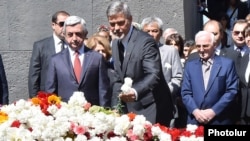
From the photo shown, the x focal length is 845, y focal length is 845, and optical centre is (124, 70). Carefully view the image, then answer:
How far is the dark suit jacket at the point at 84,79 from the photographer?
8102 millimetres

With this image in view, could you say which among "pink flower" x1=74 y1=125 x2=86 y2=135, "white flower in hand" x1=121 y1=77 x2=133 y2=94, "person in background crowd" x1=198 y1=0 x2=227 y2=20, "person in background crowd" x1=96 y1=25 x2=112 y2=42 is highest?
"person in background crowd" x1=198 y1=0 x2=227 y2=20

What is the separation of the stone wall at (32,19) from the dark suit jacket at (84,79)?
3.11 metres

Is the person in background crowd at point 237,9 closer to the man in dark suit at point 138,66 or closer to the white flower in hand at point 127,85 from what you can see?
the man in dark suit at point 138,66

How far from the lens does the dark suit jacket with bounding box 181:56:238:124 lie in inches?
333

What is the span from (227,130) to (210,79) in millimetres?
3126

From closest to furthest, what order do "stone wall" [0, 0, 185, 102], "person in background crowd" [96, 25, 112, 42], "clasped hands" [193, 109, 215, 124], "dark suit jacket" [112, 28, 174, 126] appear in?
"dark suit jacket" [112, 28, 174, 126]
"clasped hands" [193, 109, 215, 124]
"person in background crowd" [96, 25, 112, 42]
"stone wall" [0, 0, 185, 102]

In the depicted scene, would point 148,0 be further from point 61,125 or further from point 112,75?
point 61,125

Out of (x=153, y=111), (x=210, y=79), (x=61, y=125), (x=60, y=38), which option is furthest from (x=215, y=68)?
(x=61, y=125)

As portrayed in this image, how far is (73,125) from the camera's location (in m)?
5.76

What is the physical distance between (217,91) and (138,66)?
941 mm

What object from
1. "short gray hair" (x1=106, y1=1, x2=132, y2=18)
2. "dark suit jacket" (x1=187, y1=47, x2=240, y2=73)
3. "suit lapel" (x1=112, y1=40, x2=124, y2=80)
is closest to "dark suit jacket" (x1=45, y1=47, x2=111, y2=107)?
"suit lapel" (x1=112, y1=40, x2=124, y2=80)

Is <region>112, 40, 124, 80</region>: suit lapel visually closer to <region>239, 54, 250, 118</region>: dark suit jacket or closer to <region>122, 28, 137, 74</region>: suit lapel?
<region>122, 28, 137, 74</region>: suit lapel

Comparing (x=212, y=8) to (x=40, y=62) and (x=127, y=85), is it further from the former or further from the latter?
(x=127, y=85)

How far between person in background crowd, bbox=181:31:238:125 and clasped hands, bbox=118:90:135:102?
45.7 inches
